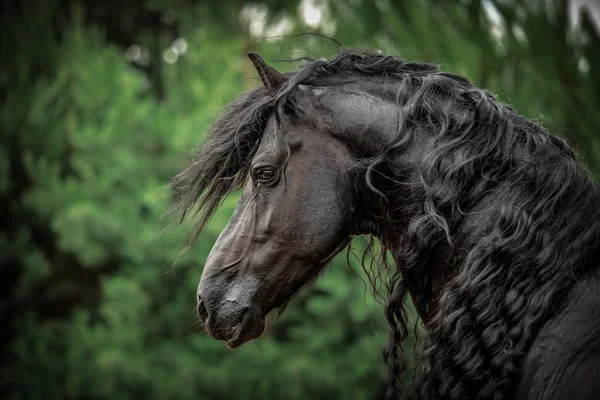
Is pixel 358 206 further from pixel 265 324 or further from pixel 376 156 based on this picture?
pixel 265 324

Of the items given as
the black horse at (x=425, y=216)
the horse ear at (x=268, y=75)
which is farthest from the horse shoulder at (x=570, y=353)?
the horse ear at (x=268, y=75)

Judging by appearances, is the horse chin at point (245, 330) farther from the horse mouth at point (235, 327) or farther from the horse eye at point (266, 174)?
the horse eye at point (266, 174)

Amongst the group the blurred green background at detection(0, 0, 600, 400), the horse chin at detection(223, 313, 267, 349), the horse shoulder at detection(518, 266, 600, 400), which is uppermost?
the horse shoulder at detection(518, 266, 600, 400)

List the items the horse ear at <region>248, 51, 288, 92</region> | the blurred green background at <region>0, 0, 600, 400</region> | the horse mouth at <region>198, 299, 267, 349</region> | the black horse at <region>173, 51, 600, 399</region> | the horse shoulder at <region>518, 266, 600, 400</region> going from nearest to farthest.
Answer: the horse shoulder at <region>518, 266, 600, 400</region> → the black horse at <region>173, 51, 600, 399</region> → the horse mouth at <region>198, 299, 267, 349</region> → the horse ear at <region>248, 51, 288, 92</region> → the blurred green background at <region>0, 0, 600, 400</region>

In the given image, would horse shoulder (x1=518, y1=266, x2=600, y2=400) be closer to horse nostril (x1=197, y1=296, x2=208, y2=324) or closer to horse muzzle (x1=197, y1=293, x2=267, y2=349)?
horse muzzle (x1=197, y1=293, x2=267, y2=349)

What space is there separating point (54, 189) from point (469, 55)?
5418mm

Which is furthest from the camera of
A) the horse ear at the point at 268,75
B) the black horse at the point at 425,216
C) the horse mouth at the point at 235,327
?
the horse ear at the point at 268,75

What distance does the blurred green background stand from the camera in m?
7.62

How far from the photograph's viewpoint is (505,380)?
194 cm

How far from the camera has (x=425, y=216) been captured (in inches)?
83.9

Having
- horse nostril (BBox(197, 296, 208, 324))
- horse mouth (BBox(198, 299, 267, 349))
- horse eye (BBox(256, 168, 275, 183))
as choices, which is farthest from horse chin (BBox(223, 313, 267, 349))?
horse eye (BBox(256, 168, 275, 183))

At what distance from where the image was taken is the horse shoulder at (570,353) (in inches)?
71.9

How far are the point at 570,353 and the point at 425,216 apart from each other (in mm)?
581

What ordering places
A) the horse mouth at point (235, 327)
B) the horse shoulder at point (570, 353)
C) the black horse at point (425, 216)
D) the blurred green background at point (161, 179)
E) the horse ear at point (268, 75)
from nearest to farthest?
1. the horse shoulder at point (570, 353)
2. the black horse at point (425, 216)
3. the horse mouth at point (235, 327)
4. the horse ear at point (268, 75)
5. the blurred green background at point (161, 179)
